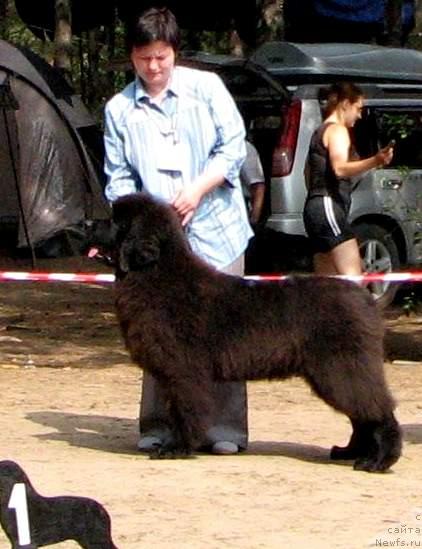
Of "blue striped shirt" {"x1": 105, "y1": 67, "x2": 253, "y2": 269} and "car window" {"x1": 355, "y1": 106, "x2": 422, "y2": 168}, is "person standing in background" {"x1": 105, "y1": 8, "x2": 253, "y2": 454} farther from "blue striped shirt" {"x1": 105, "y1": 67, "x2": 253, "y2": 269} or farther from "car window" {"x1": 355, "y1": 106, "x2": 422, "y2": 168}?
"car window" {"x1": 355, "y1": 106, "x2": 422, "y2": 168}

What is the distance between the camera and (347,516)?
6781 millimetres

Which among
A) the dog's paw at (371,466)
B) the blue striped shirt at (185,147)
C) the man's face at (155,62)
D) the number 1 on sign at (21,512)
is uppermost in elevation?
the man's face at (155,62)

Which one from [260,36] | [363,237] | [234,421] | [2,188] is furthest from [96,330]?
[260,36]

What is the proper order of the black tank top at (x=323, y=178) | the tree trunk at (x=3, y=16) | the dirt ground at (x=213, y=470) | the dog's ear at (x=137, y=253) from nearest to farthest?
the dirt ground at (x=213, y=470), the dog's ear at (x=137, y=253), the black tank top at (x=323, y=178), the tree trunk at (x=3, y=16)

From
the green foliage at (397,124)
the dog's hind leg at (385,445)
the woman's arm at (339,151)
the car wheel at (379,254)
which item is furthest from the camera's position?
the car wheel at (379,254)

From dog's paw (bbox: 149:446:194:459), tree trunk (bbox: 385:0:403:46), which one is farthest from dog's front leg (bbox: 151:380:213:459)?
tree trunk (bbox: 385:0:403:46)

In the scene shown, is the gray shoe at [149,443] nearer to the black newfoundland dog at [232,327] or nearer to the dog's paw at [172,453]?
the dog's paw at [172,453]

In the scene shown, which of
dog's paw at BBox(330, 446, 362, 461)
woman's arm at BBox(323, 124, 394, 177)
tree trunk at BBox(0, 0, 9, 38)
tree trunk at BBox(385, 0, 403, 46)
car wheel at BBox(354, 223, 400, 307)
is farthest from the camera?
tree trunk at BBox(0, 0, 9, 38)

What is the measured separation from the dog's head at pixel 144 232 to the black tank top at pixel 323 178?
3.77m

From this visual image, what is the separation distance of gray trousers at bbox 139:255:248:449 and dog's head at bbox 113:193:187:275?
1.72 ft

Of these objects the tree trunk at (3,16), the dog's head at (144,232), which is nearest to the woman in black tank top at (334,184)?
the dog's head at (144,232)

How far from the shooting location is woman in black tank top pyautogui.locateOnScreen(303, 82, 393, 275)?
1121 centimetres

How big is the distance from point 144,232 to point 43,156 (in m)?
9.49

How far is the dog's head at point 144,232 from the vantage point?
7.56 metres
